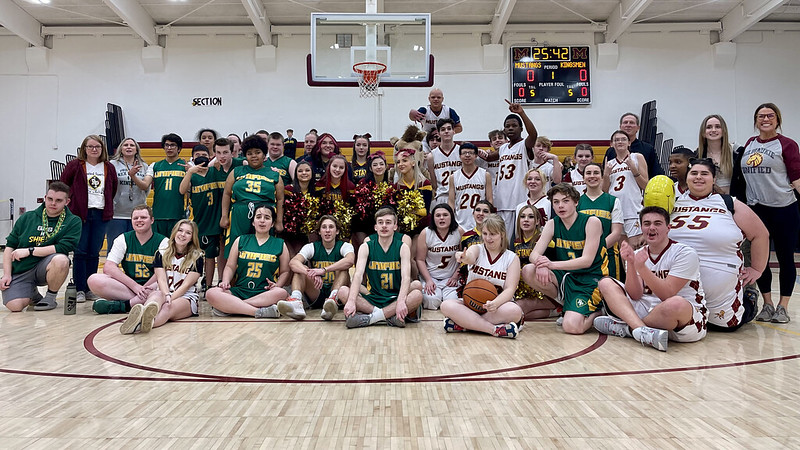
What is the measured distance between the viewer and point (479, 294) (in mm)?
3986

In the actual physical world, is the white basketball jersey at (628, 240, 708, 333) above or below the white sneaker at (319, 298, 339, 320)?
above

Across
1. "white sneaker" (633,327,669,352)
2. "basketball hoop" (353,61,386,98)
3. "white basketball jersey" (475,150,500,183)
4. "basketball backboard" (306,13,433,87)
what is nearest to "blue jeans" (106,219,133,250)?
"basketball backboard" (306,13,433,87)

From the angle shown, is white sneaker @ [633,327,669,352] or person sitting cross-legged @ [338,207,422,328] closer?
white sneaker @ [633,327,669,352]

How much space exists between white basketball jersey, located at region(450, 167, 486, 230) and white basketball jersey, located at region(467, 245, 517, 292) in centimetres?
153

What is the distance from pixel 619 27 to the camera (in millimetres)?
12609

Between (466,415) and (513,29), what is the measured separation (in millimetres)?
13075

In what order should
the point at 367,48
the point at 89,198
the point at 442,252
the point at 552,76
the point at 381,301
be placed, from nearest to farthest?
the point at 381,301, the point at 442,252, the point at 89,198, the point at 367,48, the point at 552,76

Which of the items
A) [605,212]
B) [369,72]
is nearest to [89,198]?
[369,72]

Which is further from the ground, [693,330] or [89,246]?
[89,246]

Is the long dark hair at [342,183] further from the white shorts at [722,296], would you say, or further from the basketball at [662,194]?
the white shorts at [722,296]

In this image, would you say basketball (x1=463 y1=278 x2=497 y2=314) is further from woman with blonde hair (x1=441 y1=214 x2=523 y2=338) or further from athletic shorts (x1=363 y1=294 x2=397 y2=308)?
athletic shorts (x1=363 y1=294 x2=397 y2=308)

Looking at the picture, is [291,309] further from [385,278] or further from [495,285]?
[495,285]

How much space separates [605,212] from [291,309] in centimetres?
297

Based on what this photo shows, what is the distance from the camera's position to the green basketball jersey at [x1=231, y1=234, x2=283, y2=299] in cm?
490
